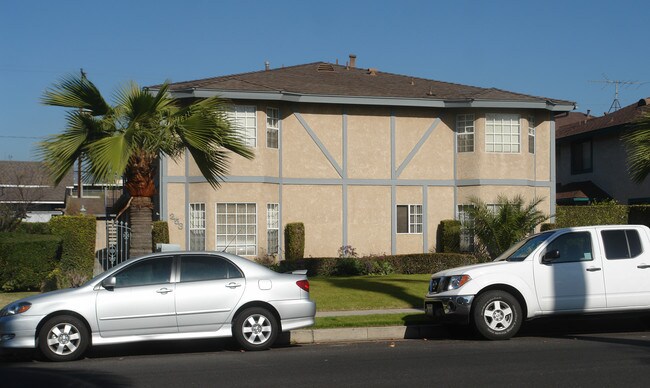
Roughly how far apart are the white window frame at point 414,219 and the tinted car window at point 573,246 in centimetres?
1391

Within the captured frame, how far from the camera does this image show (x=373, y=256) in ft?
80.8

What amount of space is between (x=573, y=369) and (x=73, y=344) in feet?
21.5

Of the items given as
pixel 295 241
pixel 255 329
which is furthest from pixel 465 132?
pixel 255 329

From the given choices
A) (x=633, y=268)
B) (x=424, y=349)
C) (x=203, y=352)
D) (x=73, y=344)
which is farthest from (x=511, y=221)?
(x=73, y=344)

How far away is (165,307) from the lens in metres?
11.4

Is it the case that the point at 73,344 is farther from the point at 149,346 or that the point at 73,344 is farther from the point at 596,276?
the point at 596,276

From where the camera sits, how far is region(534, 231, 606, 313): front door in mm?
12320

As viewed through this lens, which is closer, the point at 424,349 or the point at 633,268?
the point at 424,349

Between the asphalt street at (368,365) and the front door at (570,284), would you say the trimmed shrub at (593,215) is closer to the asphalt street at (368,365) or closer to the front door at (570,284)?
the asphalt street at (368,365)

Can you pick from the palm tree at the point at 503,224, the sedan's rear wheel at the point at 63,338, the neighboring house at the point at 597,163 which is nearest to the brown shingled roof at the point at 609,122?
the neighboring house at the point at 597,163

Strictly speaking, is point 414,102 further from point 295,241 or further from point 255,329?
point 255,329

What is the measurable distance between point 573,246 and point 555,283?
712 millimetres

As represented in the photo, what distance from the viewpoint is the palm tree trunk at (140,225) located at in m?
14.3

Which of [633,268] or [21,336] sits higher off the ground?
[633,268]
